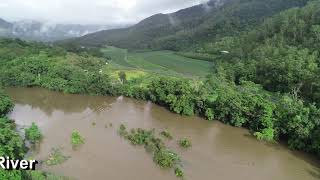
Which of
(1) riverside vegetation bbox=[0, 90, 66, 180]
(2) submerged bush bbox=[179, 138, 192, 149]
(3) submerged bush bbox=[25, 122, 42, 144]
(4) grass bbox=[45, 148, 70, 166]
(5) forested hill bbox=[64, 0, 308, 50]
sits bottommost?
(2) submerged bush bbox=[179, 138, 192, 149]

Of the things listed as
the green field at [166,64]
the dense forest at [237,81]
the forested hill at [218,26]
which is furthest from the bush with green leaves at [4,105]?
the forested hill at [218,26]

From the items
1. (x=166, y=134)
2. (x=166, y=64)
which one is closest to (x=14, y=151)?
(x=166, y=134)

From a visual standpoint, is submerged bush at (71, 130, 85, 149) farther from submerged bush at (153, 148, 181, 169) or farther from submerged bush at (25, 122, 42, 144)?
submerged bush at (153, 148, 181, 169)

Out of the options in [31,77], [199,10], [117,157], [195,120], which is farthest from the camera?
[199,10]

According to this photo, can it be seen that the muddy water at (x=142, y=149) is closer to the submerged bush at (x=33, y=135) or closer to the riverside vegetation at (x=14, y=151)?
the submerged bush at (x=33, y=135)

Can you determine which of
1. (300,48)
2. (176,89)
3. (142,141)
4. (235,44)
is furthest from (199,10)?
(142,141)

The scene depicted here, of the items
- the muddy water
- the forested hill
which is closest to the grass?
the muddy water

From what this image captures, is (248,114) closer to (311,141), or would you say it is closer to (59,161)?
(311,141)
